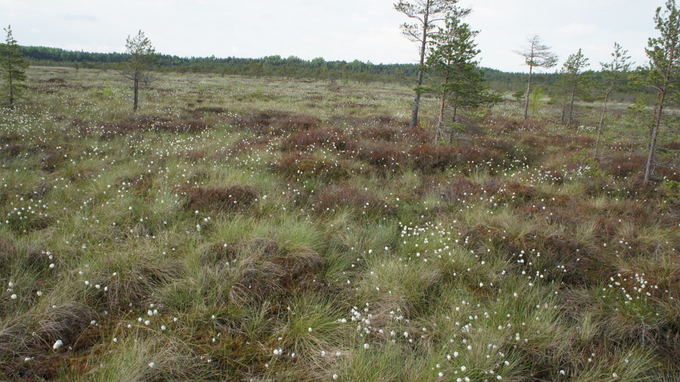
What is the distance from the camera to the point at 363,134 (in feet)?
46.2

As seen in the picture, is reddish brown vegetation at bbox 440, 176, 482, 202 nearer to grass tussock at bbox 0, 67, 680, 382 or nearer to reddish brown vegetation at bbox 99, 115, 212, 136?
grass tussock at bbox 0, 67, 680, 382

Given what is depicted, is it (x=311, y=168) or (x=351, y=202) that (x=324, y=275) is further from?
(x=311, y=168)

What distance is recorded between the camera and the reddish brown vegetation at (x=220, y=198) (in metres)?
6.25

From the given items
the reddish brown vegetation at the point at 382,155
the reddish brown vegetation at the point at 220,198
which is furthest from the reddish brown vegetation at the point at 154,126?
the reddish brown vegetation at the point at 220,198

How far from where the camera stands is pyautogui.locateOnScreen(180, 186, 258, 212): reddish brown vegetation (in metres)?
6.25

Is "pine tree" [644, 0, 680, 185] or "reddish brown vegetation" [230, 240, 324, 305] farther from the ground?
"pine tree" [644, 0, 680, 185]

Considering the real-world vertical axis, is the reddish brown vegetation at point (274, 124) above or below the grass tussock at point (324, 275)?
above

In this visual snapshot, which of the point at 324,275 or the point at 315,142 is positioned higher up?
the point at 315,142

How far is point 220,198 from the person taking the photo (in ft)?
21.6

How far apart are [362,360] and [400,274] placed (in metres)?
1.48

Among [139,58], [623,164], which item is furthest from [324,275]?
[139,58]

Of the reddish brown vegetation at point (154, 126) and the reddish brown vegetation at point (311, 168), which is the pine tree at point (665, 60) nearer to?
the reddish brown vegetation at point (311, 168)

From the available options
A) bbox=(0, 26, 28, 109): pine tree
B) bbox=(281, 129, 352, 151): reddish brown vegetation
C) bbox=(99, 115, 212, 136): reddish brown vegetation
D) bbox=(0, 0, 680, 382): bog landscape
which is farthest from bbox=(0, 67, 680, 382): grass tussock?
bbox=(0, 26, 28, 109): pine tree

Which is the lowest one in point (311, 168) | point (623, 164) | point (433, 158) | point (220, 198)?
point (220, 198)
